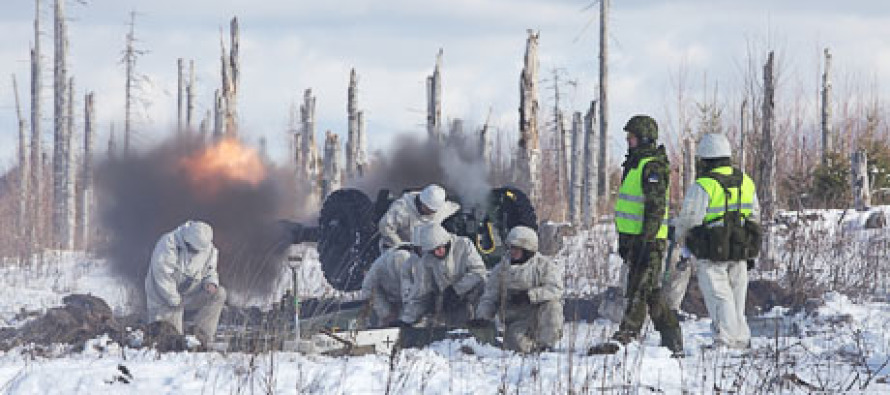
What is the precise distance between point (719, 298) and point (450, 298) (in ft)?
11.5

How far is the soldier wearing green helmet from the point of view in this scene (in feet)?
33.3

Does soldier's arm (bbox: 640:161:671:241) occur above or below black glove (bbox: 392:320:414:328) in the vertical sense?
above

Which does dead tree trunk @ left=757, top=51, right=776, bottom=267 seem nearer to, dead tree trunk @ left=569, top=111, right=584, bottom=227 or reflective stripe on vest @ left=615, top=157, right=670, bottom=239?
reflective stripe on vest @ left=615, top=157, right=670, bottom=239

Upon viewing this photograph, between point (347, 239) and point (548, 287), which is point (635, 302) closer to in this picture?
point (548, 287)

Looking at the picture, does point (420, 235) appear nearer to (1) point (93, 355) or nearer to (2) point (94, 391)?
(1) point (93, 355)

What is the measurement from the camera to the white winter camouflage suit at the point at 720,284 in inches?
404

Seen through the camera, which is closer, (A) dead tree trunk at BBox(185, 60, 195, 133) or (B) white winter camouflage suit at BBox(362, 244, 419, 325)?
(B) white winter camouflage suit at BBox(362, 244, 419, 325)

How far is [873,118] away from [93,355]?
30.0m

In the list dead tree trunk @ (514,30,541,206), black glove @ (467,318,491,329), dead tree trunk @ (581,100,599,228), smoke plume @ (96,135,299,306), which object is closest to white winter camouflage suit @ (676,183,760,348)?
black glove @ (467,318,491,329)

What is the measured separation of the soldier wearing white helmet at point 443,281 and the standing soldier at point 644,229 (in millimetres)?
2616

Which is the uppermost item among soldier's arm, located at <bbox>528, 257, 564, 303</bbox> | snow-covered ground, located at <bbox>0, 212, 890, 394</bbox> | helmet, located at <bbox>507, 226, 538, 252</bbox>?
helmet, located at <bbox>507, 226, 538, 252</bbox>

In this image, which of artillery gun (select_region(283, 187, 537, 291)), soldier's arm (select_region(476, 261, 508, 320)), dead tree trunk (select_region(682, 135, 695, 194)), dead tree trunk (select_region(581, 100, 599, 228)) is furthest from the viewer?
dead tree trunk (select_region(581, 100, 599, 228))

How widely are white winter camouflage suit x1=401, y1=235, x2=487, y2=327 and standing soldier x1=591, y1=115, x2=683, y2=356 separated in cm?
258

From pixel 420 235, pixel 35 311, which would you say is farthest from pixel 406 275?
pixel 35 311
